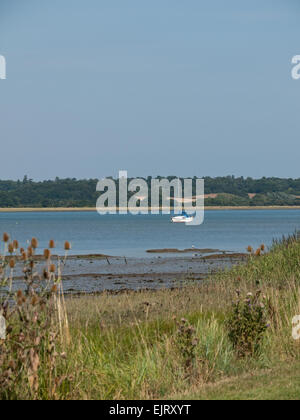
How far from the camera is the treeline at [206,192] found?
13912 cm

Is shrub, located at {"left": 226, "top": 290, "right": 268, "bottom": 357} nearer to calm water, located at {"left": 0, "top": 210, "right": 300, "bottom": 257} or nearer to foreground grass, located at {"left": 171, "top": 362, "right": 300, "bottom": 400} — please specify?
foreground grass, located at {"left": 171, "top": 362, "right": 300, "bottom": 400}

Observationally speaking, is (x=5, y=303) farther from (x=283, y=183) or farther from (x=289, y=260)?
(x=283, y=183)

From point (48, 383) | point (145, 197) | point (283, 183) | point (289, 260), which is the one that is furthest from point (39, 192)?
point (48, 383)

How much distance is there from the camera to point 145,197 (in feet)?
459

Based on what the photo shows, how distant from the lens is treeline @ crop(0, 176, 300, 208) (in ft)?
456

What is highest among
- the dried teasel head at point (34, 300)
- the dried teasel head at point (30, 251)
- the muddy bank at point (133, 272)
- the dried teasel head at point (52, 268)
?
the dried teasel head at point (30, 251)

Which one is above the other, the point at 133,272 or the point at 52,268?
the point at 52,268

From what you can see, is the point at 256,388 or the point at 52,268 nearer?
the point at 52,268

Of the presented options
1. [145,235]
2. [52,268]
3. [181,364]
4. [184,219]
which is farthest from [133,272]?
[184,219]

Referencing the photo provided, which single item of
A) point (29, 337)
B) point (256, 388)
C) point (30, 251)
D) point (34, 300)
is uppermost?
point (30, 251)

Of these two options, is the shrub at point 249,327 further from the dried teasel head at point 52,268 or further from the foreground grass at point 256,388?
the dried teasel head at point 52,268

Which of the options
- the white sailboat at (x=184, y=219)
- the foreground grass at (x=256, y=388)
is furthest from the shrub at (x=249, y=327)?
the white sailboat at (x=184, y=219)

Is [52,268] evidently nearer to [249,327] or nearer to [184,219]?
[249,327]

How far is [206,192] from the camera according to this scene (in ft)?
501
